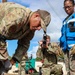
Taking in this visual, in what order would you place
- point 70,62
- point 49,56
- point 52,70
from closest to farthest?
point 70,62 < point 49,56 < point 52,70

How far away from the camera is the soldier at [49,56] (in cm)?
873

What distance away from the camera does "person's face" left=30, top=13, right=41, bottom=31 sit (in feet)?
13.5

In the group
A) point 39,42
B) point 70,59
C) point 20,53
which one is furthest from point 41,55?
point 20,53

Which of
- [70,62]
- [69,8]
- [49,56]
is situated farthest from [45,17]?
[49,56]

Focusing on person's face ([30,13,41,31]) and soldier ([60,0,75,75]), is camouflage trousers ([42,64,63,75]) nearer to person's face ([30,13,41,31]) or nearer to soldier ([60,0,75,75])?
soldier ([60,0,75,75])

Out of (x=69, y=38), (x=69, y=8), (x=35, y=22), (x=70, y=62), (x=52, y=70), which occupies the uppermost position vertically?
(x=69, y=8)

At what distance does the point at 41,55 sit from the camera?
9.08 metres

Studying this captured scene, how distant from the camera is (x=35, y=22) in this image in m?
4.13

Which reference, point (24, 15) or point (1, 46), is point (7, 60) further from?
point (24, 15)

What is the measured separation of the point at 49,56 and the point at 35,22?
504 cm

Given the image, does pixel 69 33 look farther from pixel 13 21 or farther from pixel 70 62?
pixel 13 21

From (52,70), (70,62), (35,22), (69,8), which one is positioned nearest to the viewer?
(35,22)

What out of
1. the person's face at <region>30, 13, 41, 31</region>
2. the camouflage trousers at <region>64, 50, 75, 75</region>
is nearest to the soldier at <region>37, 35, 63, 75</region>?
the camouflage trousers at <region>64, 50, 75, 75</region>

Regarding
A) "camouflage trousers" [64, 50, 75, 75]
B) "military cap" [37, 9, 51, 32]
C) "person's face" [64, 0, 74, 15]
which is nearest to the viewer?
"military cap" [37, 9, 51, 32]
